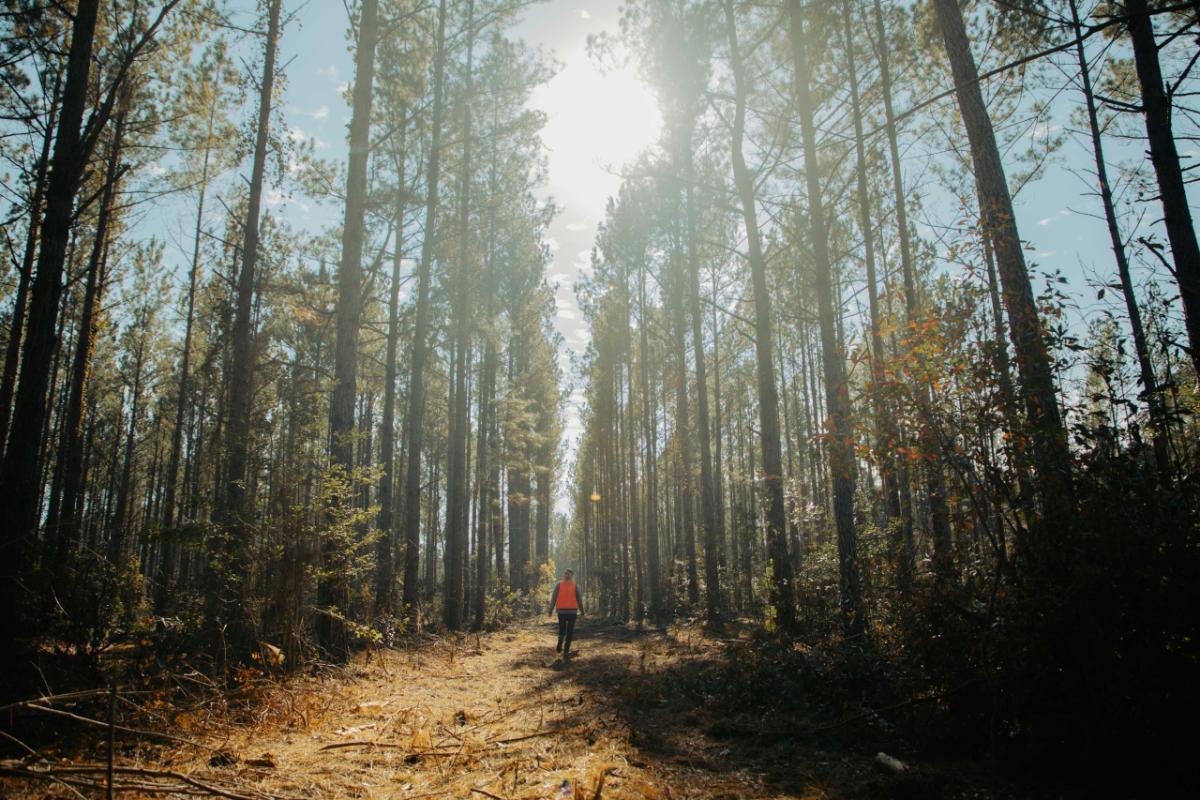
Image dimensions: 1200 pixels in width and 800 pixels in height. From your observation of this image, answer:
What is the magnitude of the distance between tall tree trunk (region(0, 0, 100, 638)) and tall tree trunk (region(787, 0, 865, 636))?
7.29 metres

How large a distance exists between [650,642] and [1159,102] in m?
11.6

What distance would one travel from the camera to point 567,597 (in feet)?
37.4

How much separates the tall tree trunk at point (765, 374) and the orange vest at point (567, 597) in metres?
3.89

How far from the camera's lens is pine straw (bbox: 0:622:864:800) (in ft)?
11.0

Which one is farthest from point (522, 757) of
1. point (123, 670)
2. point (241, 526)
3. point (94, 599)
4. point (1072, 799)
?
point (241, 526)

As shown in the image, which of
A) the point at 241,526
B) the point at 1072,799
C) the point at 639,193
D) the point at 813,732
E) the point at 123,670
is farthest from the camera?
the point at 639,193

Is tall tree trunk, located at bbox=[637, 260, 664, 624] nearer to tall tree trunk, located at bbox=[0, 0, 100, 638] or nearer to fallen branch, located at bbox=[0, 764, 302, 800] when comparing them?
tall tree trunk, located at bbox=[0, 0, 100, 638]

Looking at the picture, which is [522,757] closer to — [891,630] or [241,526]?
[891,630]

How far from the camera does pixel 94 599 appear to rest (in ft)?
16.1

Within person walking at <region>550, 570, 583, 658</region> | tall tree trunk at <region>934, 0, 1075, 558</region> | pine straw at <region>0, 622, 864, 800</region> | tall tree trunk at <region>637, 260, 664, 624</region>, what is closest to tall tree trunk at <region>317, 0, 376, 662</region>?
pine straw at <region>0, 622, 864, 800</region>

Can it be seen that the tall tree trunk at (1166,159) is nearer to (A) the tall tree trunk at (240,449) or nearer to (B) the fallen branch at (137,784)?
(B) the fallen branch at (137,784)

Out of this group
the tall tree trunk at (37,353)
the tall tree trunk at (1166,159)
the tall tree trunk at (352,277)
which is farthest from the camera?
the tall tree trunk at (352,277)

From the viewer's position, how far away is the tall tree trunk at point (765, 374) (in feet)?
30.1

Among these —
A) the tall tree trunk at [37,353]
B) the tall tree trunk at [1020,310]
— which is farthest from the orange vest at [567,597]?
the tall tree trunk at [1020,310]
